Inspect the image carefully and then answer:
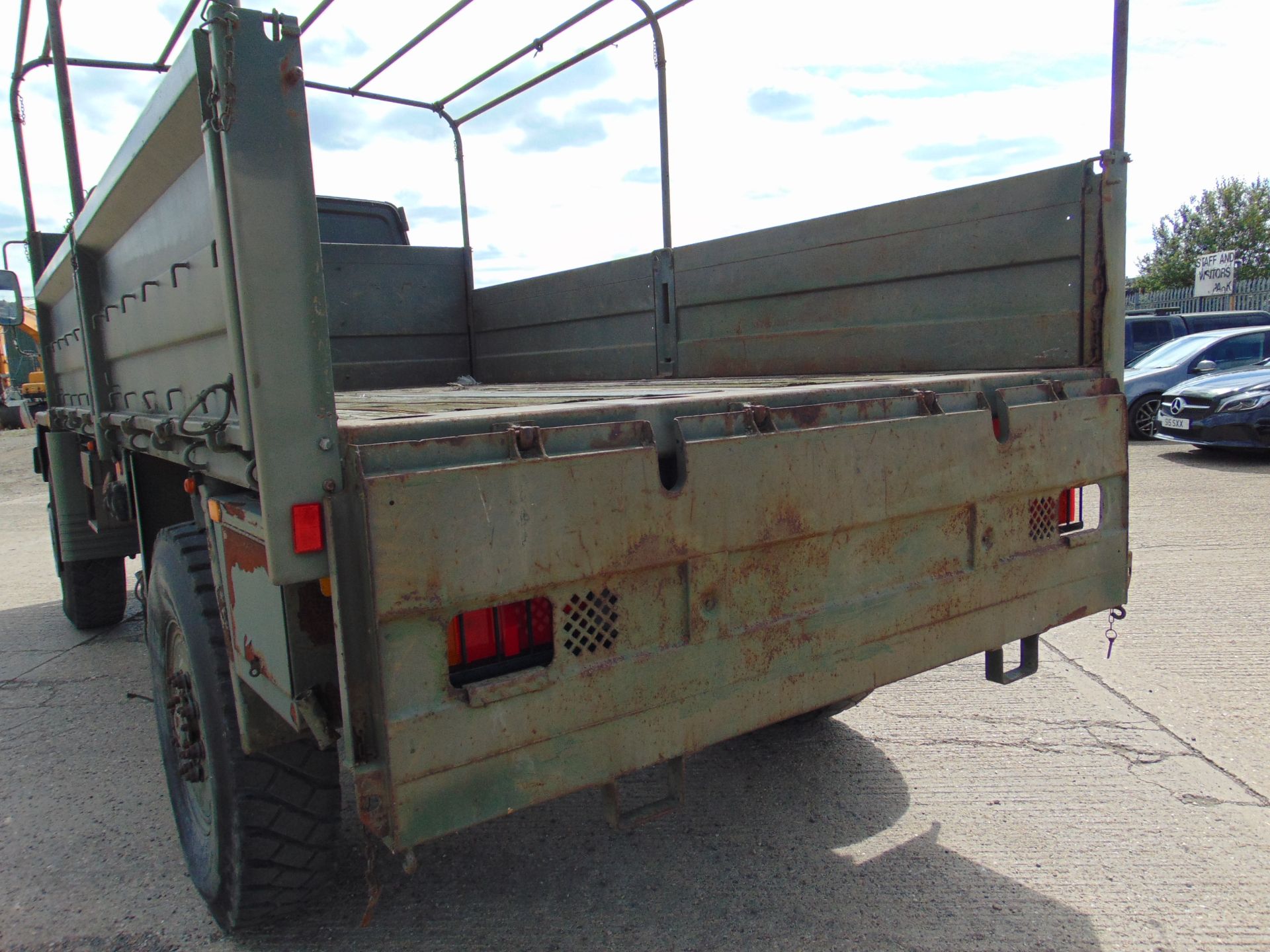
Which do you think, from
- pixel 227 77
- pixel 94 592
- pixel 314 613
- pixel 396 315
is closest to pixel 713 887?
pixel 314 613

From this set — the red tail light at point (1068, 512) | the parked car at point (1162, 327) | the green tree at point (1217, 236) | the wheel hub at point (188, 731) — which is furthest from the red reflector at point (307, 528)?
the green tree at point (1217, 236)

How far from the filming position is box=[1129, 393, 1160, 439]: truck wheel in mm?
11586

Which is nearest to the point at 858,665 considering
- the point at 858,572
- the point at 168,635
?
the point at 858,572

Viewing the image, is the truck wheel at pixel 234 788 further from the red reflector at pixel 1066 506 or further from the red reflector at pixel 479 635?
the red reflector at pixel 1066 506

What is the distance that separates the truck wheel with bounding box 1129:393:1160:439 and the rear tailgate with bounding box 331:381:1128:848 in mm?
10336

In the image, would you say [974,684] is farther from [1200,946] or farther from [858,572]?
[858,572]

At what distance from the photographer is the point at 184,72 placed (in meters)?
1.78

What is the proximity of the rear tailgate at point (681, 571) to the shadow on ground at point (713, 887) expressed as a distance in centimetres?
65

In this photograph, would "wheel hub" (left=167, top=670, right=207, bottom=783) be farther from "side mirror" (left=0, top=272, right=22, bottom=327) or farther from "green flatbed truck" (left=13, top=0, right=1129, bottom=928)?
"side mirror" (left=0, top=272, right=22, bottom=327)

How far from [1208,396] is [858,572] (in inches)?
369

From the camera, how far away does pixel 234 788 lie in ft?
7.11

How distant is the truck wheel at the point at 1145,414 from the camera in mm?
11586

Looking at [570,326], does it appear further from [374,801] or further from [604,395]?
[374,801]

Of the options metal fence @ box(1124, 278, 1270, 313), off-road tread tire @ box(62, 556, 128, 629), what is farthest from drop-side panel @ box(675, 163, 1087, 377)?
metal fence @ box(1124, 278, 1270, 313)
